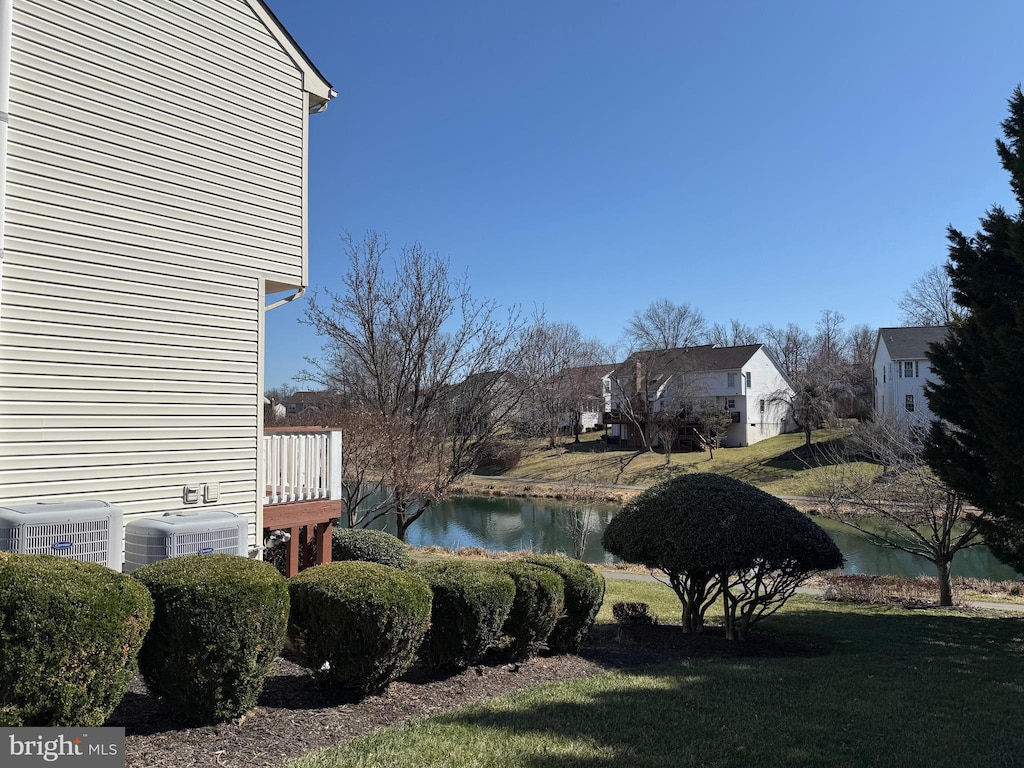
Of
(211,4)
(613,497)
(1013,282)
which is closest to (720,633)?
(1013,282)

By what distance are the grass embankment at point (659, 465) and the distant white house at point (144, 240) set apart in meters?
27.7

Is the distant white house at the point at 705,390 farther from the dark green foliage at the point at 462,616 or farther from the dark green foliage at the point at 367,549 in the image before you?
the dark green foliage at the point at 462,616

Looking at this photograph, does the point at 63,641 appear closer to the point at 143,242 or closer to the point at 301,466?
the point at 143,242

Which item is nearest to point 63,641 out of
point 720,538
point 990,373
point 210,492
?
point 210,492

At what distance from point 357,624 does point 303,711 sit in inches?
24.7

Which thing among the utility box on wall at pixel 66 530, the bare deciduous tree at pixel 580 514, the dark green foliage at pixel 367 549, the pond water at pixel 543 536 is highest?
the utility box on wall at pixel 66 530

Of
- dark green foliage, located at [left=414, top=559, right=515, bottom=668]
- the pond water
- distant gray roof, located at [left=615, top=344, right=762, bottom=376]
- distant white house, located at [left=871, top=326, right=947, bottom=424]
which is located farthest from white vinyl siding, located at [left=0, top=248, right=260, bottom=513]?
distant gray roof, located at [left=615, top=344, right=762, bottom=376]

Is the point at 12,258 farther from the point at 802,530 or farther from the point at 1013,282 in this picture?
the point at 1013,282

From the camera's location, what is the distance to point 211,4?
25.5 ft

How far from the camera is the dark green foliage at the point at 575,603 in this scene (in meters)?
6.77

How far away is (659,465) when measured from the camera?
134 feet

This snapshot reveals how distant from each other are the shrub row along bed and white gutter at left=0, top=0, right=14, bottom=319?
3648 mm

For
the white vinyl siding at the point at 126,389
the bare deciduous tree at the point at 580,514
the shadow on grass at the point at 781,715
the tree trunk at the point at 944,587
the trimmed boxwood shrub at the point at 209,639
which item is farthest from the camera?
the bare deciduous tree at the point at 580,514

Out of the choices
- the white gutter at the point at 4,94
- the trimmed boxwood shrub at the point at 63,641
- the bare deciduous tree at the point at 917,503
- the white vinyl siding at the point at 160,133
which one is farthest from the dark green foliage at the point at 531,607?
the bare deciduous tree at the point at 917,503
